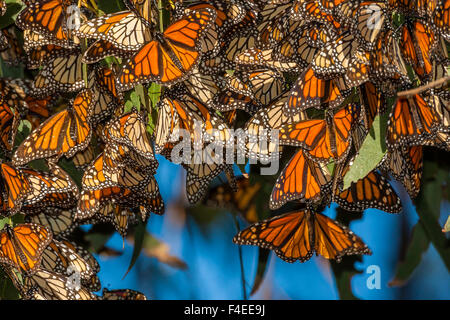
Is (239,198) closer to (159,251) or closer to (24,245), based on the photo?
(159,251)

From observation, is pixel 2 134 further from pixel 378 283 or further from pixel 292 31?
pixel 378 283

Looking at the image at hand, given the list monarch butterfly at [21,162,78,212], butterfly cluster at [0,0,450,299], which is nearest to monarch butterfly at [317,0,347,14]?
butterfly cluster at [0,0,450,299]

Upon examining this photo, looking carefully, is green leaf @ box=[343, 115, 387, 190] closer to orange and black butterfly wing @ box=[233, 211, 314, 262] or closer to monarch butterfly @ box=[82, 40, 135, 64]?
orange and black butterfly wing @ box=[233, 211, 314, 262]

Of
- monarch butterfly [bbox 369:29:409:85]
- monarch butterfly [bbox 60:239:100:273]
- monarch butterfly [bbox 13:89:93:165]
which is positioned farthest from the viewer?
monarch butterfly [bbox 60:239:100:273]

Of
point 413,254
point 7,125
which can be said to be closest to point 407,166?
point 413,254

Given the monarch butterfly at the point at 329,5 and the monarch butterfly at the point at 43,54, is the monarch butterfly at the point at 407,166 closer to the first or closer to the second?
the monarch butterfly at the point at 329,5

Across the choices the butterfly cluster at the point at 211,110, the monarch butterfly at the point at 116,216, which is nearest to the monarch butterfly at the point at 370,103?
the butterfly cluster at the point at 211,110
